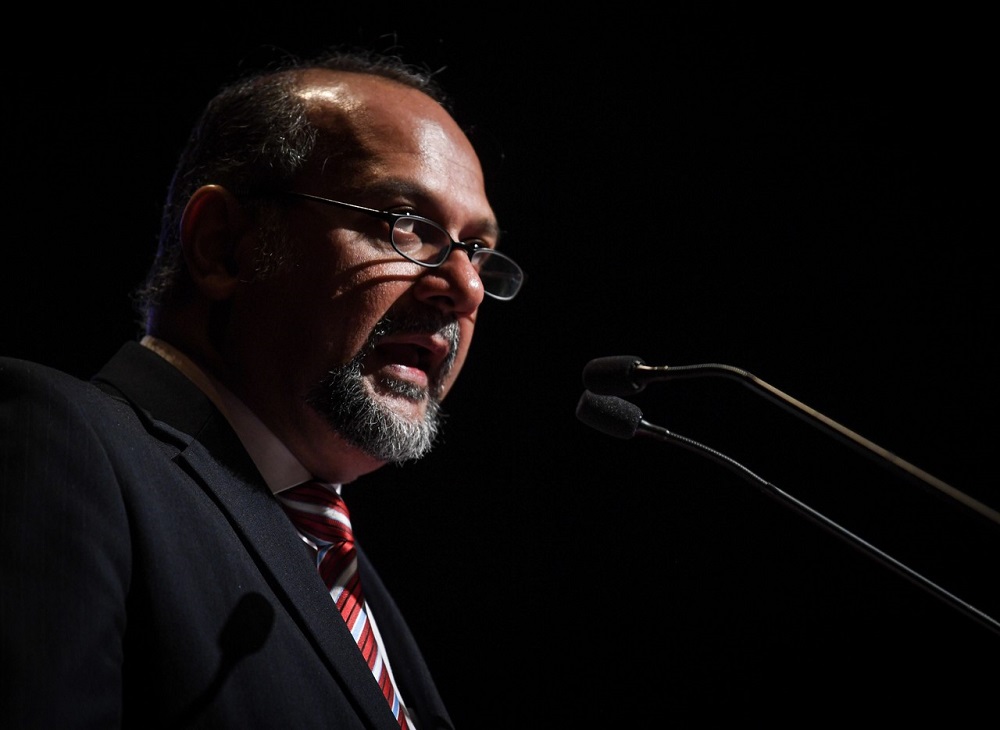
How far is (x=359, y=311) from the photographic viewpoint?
1.48 meters

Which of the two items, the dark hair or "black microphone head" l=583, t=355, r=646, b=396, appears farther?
the dark hair

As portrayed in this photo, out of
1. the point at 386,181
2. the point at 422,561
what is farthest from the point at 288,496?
the point at 422,561

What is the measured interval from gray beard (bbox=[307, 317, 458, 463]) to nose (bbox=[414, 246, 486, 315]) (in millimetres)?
43

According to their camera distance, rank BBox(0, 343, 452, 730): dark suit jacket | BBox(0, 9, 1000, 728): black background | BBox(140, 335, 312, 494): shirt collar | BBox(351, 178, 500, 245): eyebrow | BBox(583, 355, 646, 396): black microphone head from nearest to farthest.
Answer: BBox(0, 343, 452, 730): dark suit jacket → BBox(583, 355, 646, 396): black microphone head → BBox(140, 335, 312, 494): shirt collar → BBox(351, 178, 500, 245): eyebrow → BBox(0, 9, 1000, 728): black background

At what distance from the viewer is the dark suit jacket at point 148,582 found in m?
0.88

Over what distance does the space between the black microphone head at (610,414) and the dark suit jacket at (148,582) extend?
553 mm

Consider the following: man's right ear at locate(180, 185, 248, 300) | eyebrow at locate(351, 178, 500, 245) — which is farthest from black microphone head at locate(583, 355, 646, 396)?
man's right ear at locate(180, 185, 248, 300)

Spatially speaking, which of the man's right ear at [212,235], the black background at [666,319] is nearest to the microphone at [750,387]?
the man's right ear at [212,235]

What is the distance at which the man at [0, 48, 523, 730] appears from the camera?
0.93 m

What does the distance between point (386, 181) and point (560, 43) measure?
1.21 metres

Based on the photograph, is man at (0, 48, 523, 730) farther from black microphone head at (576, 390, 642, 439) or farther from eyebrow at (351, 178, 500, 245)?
black microphone head at (576, 390, 642, 439)

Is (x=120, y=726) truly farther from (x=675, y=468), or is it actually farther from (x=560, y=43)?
(x=560, y=43)

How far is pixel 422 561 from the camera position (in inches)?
97.5

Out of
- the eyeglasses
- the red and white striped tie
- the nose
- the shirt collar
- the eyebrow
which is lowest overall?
the red and white striped tie
